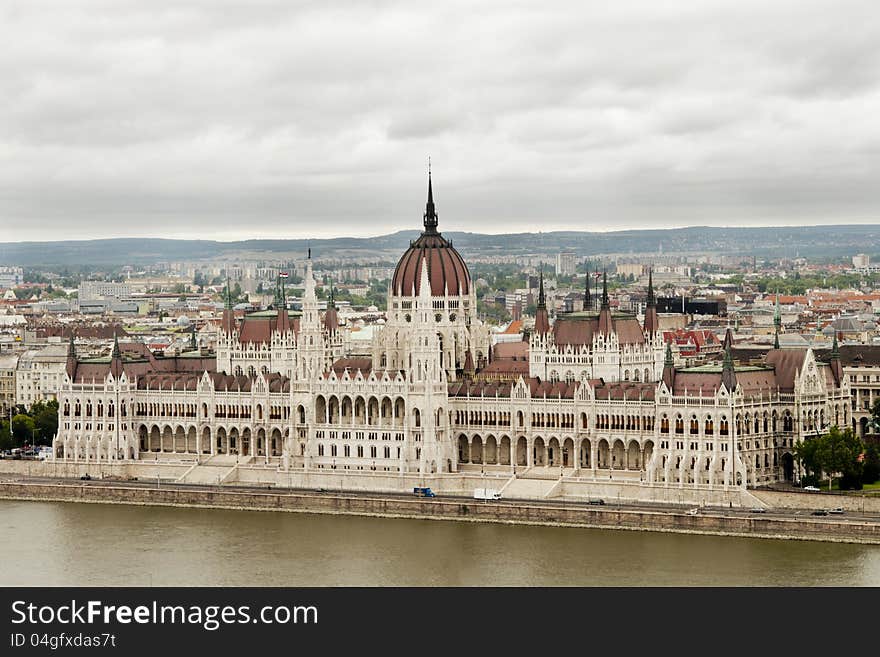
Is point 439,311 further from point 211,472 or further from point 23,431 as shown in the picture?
point 23,431

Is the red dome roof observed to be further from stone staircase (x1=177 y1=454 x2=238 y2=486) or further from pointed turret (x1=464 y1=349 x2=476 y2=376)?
stone staircase (x1=177 y1=454 x2=238 y2=486)

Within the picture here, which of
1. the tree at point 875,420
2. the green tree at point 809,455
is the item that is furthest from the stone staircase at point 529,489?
the tree at point 875,420

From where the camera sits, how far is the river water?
266 ft

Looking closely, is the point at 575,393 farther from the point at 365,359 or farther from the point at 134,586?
the point at 134,586

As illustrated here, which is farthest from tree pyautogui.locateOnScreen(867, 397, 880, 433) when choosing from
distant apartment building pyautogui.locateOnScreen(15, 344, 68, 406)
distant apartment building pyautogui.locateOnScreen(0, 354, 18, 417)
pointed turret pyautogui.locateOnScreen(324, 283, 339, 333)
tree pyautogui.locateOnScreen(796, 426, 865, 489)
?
distant apartment building pyautogui.locateOnScreen(0, 354, 18, 417)

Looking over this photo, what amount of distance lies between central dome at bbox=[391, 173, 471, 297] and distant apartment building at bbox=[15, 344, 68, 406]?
1377 inches

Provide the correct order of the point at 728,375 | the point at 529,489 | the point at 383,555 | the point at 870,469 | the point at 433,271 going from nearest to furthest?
the point at 383,555 → the point at 728,375 → the point at 870,469 → the point at 529,489 → the point at 433,271

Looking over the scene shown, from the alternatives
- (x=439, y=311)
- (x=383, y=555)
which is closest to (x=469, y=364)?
(x=439, y=311)

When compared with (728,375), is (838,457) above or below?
below

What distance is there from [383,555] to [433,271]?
2640 cm

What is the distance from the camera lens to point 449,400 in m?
105

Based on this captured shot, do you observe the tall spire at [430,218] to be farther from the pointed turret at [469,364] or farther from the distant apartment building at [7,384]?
the distant apartment building at [7,384]

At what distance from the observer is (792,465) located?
97.6 m
